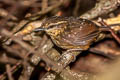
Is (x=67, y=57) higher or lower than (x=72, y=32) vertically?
lower

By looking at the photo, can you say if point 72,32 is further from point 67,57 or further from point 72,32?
point 67,57

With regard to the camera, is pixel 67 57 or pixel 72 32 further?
pixel 72 32

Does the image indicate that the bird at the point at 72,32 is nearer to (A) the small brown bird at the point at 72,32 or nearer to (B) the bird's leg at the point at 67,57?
(A) the small brown bird at the point at 72,32

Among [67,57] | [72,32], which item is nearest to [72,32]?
[72,32]

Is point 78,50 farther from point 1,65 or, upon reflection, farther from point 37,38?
point 1,65

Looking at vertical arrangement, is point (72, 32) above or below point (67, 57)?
above

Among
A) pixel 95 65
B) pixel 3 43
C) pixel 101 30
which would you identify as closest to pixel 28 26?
pixel 3 43

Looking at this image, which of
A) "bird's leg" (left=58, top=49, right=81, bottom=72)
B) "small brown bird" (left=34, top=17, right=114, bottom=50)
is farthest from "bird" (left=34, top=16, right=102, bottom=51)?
"bird's leg" (left=58, top=49, right=81, bottom=72)

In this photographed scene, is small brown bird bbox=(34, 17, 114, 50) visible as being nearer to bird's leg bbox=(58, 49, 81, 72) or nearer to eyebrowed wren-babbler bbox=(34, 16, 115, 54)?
eyebrowed wren-babbler bbox=(34, 16, 115, 54)

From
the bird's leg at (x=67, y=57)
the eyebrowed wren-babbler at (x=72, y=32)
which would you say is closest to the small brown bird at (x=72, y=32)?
the eyebrowed wren-babbler at (x=72, y=32)
